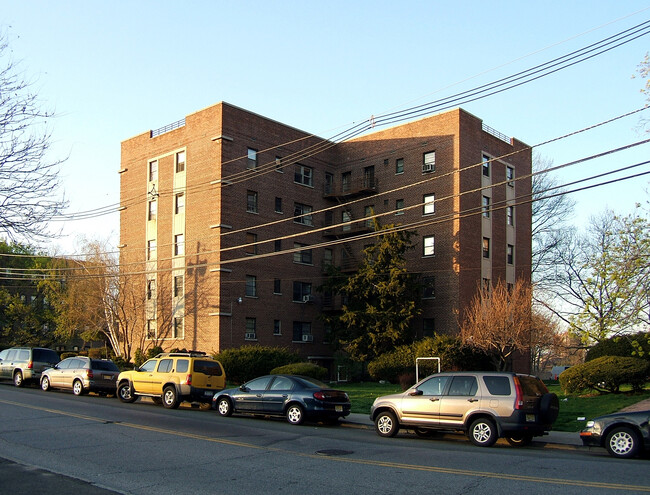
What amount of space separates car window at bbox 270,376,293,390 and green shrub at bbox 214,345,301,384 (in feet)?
50.5

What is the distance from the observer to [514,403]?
1488cm

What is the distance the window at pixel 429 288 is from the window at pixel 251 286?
10605 millimetres

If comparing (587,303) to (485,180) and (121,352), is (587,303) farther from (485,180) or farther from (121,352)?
(121,352)

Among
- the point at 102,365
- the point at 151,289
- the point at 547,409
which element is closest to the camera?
the point at 547,409

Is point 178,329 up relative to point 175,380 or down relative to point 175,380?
up

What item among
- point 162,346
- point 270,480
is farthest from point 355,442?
point 162,346

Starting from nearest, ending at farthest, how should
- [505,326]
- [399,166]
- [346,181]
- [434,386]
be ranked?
[434,386], [505,326], [399,166], [346,181]

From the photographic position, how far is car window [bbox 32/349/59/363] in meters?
31.1

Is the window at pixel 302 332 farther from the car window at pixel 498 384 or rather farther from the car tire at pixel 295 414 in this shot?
the car window at pixel 498 384

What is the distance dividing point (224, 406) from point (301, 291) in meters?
24.8

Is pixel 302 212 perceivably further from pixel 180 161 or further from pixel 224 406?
pixel 224 406

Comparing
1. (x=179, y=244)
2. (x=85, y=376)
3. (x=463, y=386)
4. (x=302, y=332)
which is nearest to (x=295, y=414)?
(x=463, y=386)

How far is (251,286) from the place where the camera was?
139ft

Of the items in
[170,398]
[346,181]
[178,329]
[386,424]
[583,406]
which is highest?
[346,181]
